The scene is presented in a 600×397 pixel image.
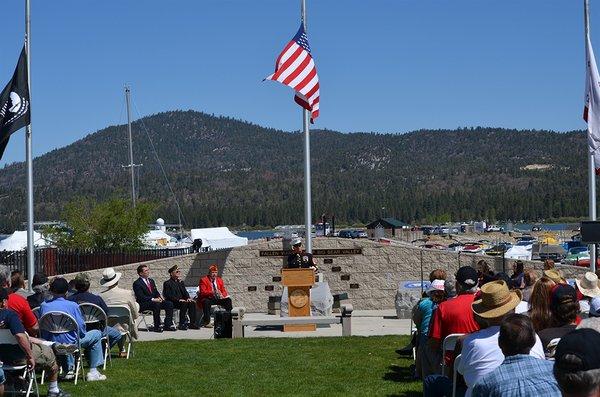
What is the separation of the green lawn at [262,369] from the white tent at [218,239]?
139 ft

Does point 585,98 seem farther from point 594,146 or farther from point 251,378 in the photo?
point 251,378

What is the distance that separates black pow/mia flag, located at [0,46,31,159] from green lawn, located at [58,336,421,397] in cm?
459

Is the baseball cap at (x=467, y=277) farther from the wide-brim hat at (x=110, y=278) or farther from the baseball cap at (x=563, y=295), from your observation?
the wide-brim hat at (x=110, y=278)

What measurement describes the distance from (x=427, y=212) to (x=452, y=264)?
549 ft

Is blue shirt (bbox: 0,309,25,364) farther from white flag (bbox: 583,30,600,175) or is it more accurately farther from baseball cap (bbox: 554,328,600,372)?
white flag (bbox: 583,30,600,175)

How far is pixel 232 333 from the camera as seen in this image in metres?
17.0

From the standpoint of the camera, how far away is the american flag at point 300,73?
20.7 metres

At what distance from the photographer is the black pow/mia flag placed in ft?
57.7

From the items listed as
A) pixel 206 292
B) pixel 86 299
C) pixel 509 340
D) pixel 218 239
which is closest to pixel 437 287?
pixel 86 299

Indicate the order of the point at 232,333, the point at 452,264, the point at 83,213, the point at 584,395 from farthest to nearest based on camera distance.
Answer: the point at 83,213, the point at 452,264, the point at 232,333, the point at 584,395

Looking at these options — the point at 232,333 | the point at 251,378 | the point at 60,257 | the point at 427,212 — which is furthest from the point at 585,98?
the point at 427,212

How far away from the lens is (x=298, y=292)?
18422 millimetres

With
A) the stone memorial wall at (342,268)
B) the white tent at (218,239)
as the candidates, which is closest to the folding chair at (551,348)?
the stone memorial wall at (342,268)

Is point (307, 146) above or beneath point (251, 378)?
above
